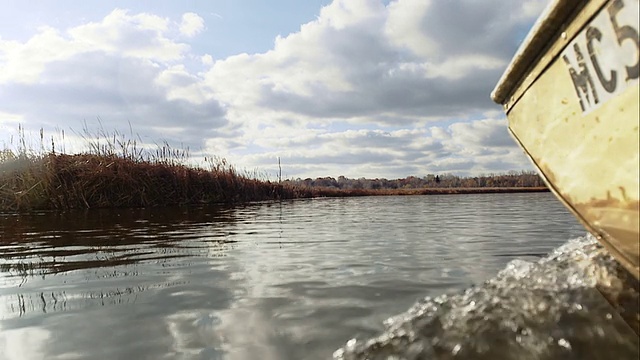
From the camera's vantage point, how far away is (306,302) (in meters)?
2.62

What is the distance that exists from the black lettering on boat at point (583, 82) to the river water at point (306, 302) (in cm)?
107

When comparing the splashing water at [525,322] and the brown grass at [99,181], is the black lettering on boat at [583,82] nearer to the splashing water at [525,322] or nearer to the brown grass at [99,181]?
the splashing water at [525,322]

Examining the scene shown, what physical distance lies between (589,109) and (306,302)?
6.15 ft

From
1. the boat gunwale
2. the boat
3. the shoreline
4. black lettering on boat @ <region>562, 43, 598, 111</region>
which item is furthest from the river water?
the shoreline

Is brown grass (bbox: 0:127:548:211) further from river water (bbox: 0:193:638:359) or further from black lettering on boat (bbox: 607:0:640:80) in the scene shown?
black lettering on boat (bbox: 607:0:640:80)

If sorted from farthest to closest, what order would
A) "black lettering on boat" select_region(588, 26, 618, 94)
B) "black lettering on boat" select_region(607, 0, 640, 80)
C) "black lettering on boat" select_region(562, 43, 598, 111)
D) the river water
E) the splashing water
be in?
the river water, the splashing water, "black lettering on boat" select_region(562, 43, 598, 111), "black lettering on boat" select_region(588, 26, 618, 94), "black lettering on boat" select_region(607, 0, 640, 80)

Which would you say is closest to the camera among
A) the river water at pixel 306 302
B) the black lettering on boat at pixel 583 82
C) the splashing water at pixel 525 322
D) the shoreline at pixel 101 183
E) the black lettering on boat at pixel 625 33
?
the black lettering on boat at pixel 625 33

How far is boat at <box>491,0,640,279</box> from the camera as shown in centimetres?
139

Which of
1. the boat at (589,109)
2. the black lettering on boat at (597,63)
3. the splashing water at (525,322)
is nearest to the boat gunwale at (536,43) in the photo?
the boat at (589,109)

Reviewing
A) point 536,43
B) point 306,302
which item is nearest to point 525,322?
point 306,302

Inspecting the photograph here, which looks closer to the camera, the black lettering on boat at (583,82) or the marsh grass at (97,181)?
the black lettering on boat at (583,82)

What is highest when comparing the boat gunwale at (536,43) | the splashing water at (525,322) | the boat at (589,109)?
the boat gunwale at (536,43)

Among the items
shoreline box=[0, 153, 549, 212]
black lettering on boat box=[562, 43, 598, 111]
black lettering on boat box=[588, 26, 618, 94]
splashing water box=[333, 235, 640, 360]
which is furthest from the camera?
shoreline box=[0, 153, 549, 212]

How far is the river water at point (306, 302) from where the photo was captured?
189 centimetres
